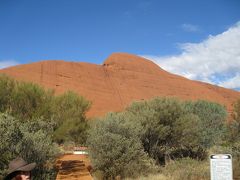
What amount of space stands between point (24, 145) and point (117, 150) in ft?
13.7

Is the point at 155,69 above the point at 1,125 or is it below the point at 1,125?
above

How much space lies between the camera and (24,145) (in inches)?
563

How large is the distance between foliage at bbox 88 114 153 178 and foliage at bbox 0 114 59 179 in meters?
2.08

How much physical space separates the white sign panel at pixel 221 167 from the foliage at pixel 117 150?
8.17 metres

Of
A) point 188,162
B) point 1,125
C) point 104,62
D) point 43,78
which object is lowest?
point 188,162

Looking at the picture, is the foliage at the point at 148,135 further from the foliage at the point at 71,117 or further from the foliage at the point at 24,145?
the foliage at the point at 71,117

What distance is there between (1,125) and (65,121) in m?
11.8

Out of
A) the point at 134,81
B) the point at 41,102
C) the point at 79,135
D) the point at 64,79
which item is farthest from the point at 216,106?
the point at 134,81

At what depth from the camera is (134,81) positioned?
85375mm

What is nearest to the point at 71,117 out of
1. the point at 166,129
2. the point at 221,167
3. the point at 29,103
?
the point at 29,103

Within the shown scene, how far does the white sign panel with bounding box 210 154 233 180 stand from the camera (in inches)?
329

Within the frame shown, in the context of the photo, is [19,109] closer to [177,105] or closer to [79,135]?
[177,105]

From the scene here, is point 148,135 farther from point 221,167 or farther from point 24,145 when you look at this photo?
point 221,167

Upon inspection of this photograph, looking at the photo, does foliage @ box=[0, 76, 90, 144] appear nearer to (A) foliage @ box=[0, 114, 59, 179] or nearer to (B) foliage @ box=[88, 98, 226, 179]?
(B) foliage @ box=[88, 98, 226, 179]
